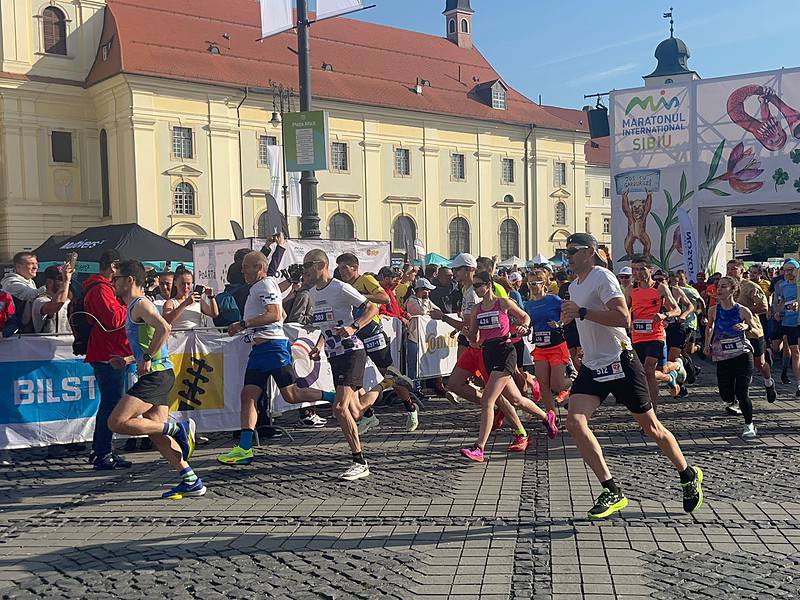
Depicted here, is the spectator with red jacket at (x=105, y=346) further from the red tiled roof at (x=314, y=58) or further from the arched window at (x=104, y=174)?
the arched window at (x=104, y=174)

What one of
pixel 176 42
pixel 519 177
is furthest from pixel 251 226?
pixel 519 177

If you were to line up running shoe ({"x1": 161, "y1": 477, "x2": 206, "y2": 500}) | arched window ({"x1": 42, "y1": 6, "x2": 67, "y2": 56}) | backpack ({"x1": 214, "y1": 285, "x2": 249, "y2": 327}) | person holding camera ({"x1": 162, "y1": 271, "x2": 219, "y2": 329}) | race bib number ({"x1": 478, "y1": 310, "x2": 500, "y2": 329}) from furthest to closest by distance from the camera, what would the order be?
arched window ({"x1": 42, "y1": 6, "x2": 67, "y2": 56}) < backpack ({"x1": 214, "y1": 285, "x2": 249, "y2": 327}) < person holding camera ({"x1": 162, "y1": 271, "x2": 219, "y2": 329}) < race bib number ({"x1": 478, "y1": 310, "x2": 500, "y2": 329}) < running shoe ({"x1": 161, "y1": 477, "x2": 206, "y2": 500})

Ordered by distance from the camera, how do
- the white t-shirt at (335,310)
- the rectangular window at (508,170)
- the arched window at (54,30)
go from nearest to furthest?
the white t-shirt at (335,310) < the arched window at (54,30) < the rectangular window at (508,170)

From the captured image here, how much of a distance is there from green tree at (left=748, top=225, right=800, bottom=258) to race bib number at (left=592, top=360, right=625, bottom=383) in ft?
220

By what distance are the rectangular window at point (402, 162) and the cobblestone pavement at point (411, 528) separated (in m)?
48.7

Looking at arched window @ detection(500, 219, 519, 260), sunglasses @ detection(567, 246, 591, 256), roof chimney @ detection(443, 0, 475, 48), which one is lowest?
sunglasses @ detection(567, 246, 591, 256)

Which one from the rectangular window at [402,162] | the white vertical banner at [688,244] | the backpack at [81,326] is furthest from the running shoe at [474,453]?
the rectangular window at [402,162]

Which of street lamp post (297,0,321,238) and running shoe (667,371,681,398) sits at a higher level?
street lamp post (297,0,321,238)

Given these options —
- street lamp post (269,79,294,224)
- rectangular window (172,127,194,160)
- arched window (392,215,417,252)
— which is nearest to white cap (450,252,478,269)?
street lamp post (269,79,294,224)

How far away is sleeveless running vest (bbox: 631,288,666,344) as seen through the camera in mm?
9680

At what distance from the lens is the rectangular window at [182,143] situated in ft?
154

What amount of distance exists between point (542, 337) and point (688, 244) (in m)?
15.4

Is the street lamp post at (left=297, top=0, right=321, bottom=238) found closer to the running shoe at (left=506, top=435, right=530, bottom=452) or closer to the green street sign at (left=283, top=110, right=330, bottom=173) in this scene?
the green street sign at (left=283, top=110, right=330, bottom=173)

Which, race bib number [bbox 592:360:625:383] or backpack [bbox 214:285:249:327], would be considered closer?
race bib number [bbox 592:360:625:383]
